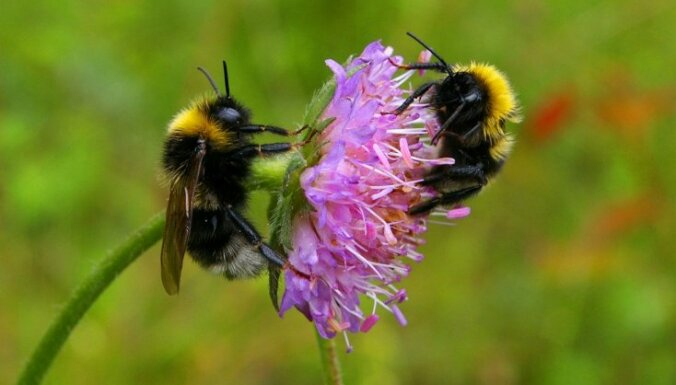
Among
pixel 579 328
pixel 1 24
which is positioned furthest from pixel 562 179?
pixel 1 24

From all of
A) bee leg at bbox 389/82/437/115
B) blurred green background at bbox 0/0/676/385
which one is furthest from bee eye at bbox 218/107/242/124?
blurred green background at bbox 0/0/676/385

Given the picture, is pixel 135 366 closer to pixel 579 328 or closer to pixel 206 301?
pixel 206 301

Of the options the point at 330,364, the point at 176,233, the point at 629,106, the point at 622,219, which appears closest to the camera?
the point at 176,233

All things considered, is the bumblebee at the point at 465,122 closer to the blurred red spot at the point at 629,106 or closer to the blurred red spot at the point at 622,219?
the blurred red spot at the point at 622,219

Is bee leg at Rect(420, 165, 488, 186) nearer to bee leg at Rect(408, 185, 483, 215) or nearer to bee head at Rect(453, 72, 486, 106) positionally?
bee leg at Rect(408, 185, 483, 215)

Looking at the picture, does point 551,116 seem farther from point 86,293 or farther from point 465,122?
point 86,293

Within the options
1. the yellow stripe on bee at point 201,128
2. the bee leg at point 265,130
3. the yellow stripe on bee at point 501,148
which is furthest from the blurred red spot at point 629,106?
the yellow stripe on bee at point 201,128

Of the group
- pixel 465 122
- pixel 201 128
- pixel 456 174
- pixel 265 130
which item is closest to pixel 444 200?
pixel 456 174
